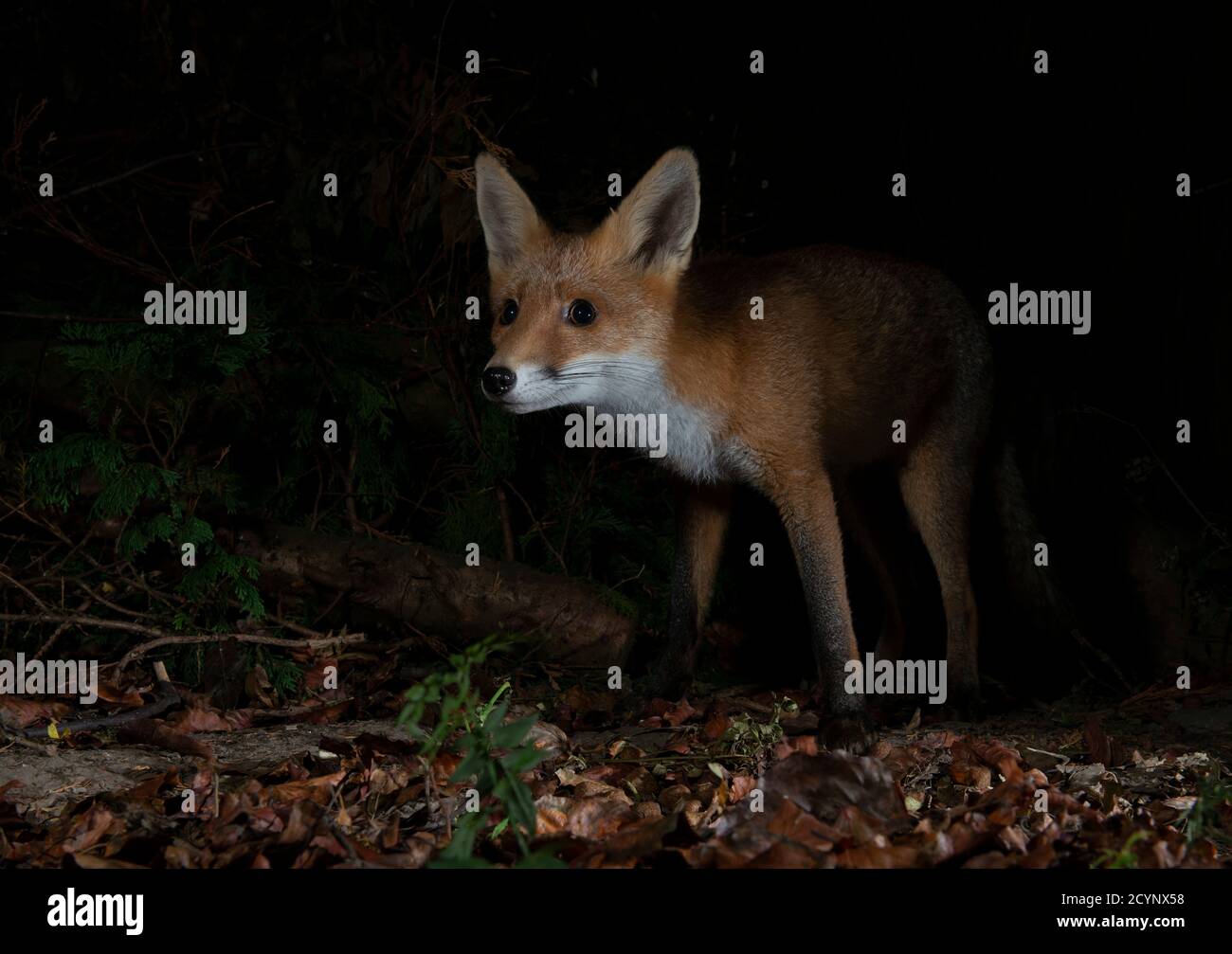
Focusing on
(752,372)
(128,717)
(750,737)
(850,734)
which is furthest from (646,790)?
(128,717)

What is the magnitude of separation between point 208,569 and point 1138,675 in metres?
4.61

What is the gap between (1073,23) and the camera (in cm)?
542

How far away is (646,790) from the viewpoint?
3283 mm

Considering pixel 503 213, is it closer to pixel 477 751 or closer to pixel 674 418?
pixel 674 418

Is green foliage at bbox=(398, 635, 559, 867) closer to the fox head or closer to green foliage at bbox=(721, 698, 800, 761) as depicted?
green foliage at bbox=(721, 698, 800, 761)

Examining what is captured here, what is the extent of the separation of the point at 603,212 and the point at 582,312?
2324 millimetres

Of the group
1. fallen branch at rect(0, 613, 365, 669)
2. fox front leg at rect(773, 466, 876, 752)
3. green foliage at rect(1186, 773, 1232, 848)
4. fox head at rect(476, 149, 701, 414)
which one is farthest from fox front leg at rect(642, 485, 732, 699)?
green foliage at rect(1186, 773, 1232, 848)

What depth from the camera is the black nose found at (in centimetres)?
358

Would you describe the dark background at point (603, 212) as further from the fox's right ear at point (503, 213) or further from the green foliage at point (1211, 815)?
the green foliage at point (1211, 815)

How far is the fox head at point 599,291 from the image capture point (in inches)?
149

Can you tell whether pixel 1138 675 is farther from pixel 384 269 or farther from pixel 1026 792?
pixel 384 269

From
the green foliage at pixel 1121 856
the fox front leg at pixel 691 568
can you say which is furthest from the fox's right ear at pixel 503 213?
the green foliage at pixel 1121 856
